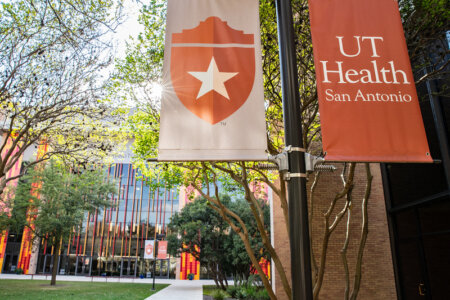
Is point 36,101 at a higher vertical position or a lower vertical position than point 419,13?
lower

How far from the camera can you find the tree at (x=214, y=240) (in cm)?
2195

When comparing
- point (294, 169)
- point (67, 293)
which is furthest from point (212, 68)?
point (67, 293)

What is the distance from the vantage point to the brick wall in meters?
12.0

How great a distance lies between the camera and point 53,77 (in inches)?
389

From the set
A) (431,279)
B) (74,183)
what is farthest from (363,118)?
(74,183)

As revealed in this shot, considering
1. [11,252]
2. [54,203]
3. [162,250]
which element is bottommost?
[11,252]

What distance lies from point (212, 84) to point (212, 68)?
17cm

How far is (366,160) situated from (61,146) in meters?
11.1

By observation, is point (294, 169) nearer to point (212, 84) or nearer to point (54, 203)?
point (212, 84)

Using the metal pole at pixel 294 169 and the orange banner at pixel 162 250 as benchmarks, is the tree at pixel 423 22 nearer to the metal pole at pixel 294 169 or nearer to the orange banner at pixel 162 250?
the metal pole at pixel 294 169

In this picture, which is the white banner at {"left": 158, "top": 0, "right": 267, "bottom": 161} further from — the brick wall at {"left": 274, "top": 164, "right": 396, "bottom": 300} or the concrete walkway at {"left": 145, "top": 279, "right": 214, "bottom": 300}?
the concrete walkway at {"left": 145, "top": 279, "right": 214, "bottom": 300}

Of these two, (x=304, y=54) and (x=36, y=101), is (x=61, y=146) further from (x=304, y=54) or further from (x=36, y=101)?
(x=304, y=54)

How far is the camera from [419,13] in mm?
7199

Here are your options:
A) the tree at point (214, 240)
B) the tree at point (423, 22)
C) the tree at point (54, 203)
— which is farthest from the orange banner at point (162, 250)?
the tree at point (423, 22)
